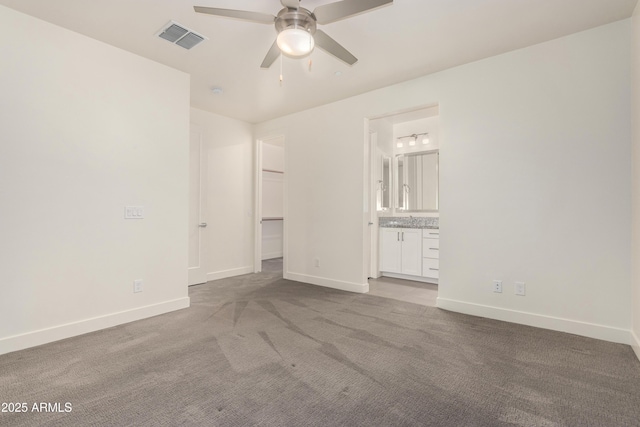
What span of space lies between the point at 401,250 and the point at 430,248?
0.46 metres

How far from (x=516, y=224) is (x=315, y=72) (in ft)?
8.44

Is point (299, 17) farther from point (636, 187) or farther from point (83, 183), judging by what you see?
point (636, 187)

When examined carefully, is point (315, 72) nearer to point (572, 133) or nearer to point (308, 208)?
point (308, 208)

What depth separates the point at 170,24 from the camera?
8.39ft

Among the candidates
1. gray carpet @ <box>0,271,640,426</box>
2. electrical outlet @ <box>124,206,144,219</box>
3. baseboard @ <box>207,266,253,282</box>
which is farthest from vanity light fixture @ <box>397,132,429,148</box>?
electrical outlet @ <box>124,206,144,219</box>

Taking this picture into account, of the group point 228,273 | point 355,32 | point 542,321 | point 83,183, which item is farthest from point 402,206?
point 83,183

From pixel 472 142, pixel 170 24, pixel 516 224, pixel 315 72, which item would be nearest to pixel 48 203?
pixel 170 24

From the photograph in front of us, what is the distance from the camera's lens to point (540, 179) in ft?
9.31

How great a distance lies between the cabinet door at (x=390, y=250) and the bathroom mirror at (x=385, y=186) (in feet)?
1.60

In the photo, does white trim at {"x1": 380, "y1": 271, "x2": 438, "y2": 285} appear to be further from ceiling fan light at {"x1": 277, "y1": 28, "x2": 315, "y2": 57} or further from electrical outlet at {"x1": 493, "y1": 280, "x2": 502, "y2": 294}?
ceiling fan light at {"x1": 277, "y1": 28, "x2": 315, "y2": 57}

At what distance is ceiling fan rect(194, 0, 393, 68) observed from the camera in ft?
6.14

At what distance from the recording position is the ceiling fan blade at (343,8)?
1.82 metres

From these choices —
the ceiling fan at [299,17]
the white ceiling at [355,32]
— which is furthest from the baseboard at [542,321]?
the ceiling fan at [299,17]

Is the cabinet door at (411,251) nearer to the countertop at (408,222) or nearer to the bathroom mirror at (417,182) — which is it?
the countertop at (408,222)
